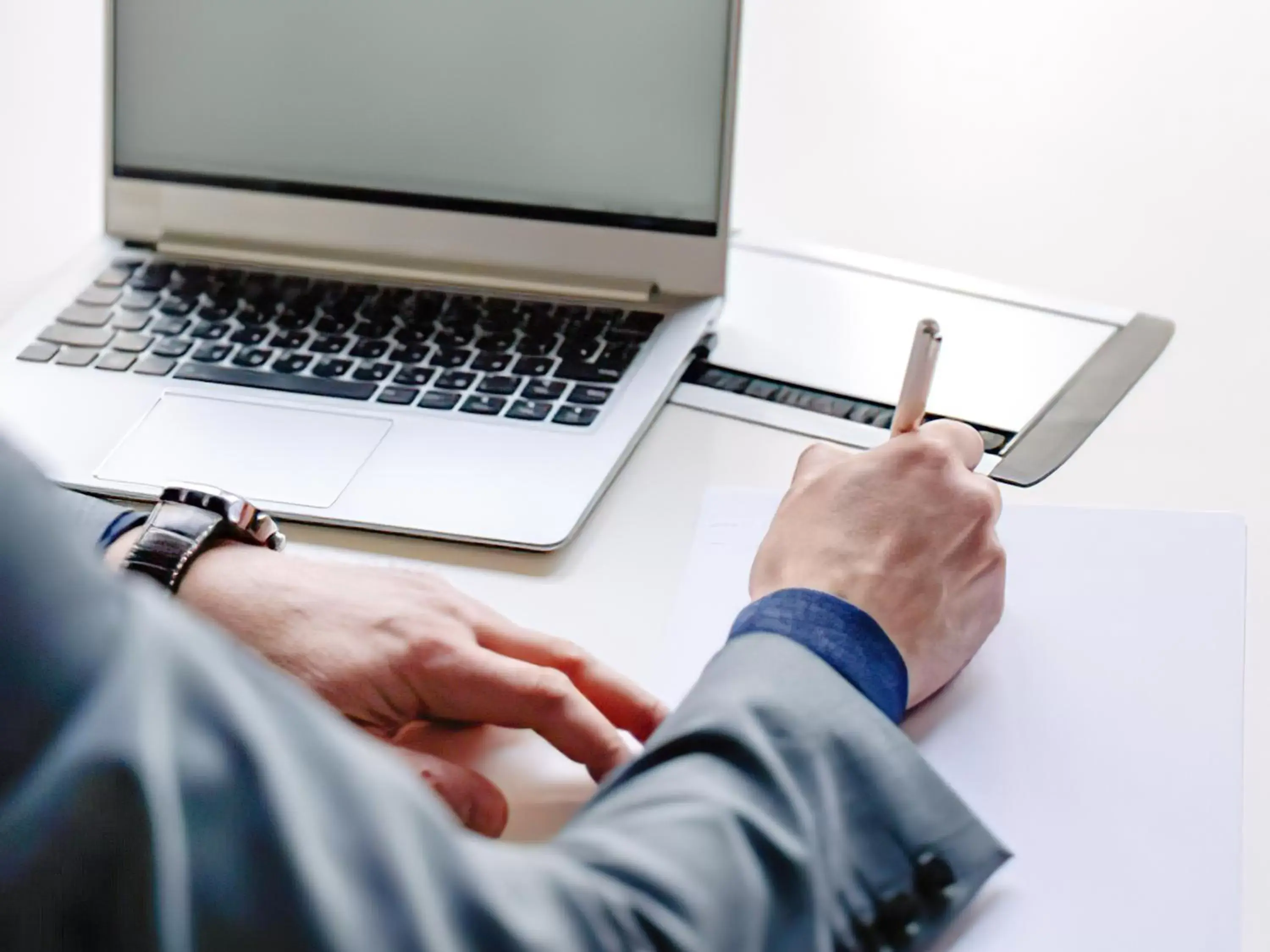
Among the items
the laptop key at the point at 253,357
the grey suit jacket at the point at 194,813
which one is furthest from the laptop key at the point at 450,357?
the grey suit jacket at the point at 194,813

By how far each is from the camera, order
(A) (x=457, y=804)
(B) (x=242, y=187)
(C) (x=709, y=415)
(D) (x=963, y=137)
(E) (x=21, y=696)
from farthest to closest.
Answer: (D) (x=963, y=137)
(B) (x=242, y=187)
(C) (x=709, y=415)
(A) (x=457, y=804)
(E) (x=21, y=696)

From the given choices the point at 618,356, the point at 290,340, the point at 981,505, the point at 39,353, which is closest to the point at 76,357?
the point at 39,353

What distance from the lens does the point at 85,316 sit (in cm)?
89

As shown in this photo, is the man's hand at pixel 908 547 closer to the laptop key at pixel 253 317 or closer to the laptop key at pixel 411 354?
the laptop key at pixel 411 354

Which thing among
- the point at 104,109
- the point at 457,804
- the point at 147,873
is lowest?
the point at 457,804

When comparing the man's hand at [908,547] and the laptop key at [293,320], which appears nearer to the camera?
the man's hand at [908,547]

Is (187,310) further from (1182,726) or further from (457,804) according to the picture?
(1182,726)

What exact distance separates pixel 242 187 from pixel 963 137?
22.7 inches

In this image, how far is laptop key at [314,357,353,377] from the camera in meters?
0.83

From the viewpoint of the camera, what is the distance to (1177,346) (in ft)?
2.86

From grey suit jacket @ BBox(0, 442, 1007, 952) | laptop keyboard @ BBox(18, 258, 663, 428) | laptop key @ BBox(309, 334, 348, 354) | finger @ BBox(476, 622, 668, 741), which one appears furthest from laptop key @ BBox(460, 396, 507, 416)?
grey suit jacket @ BBox(0, 442, 1007, 952)

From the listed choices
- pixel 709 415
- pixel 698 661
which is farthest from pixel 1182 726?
pixel 709 415

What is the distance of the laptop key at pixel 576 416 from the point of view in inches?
30.7

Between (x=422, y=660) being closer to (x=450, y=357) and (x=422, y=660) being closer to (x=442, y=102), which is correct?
(x=450, y=357)
